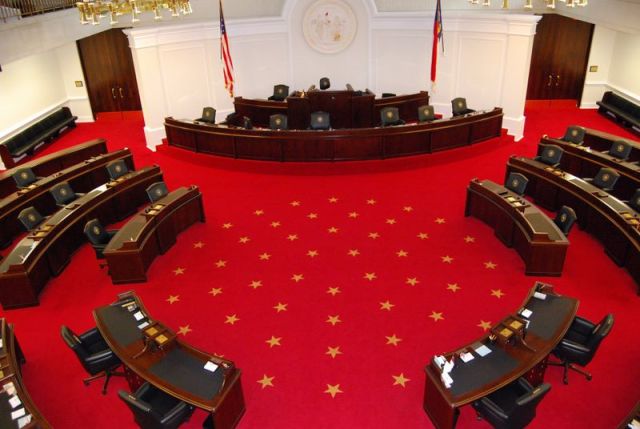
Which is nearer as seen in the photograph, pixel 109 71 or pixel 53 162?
pixel 53 162

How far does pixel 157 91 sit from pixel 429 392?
11.9m

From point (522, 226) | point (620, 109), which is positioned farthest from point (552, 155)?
point (620, 109)

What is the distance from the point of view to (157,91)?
14234 millimetres

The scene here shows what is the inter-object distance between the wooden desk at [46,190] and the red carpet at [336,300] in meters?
1.72

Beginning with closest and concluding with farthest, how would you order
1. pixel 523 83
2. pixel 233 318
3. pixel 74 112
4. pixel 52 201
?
1. pixel 233 318
2. pixel 52 201
3. pixel 523 83
4. pixel 74 112

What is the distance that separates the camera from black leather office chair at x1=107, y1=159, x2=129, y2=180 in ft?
34.9

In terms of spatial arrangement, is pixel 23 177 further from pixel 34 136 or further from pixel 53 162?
pixel 34 136

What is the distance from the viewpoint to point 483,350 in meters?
5.71

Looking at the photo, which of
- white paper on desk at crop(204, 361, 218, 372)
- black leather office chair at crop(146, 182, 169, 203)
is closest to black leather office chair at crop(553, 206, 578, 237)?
white paper on desk at crop(204, 361, 218, 372)

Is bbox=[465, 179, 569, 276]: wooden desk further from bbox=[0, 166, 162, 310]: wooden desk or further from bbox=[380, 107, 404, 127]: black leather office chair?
bbox=[0, 166, 162, 310]: wooden desk

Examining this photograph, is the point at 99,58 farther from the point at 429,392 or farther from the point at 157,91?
the point at 429,392

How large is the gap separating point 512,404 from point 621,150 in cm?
785

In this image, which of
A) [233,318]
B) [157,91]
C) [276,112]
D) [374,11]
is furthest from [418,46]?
[233,318]

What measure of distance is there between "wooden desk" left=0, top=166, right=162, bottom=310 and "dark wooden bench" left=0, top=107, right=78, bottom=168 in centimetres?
487
